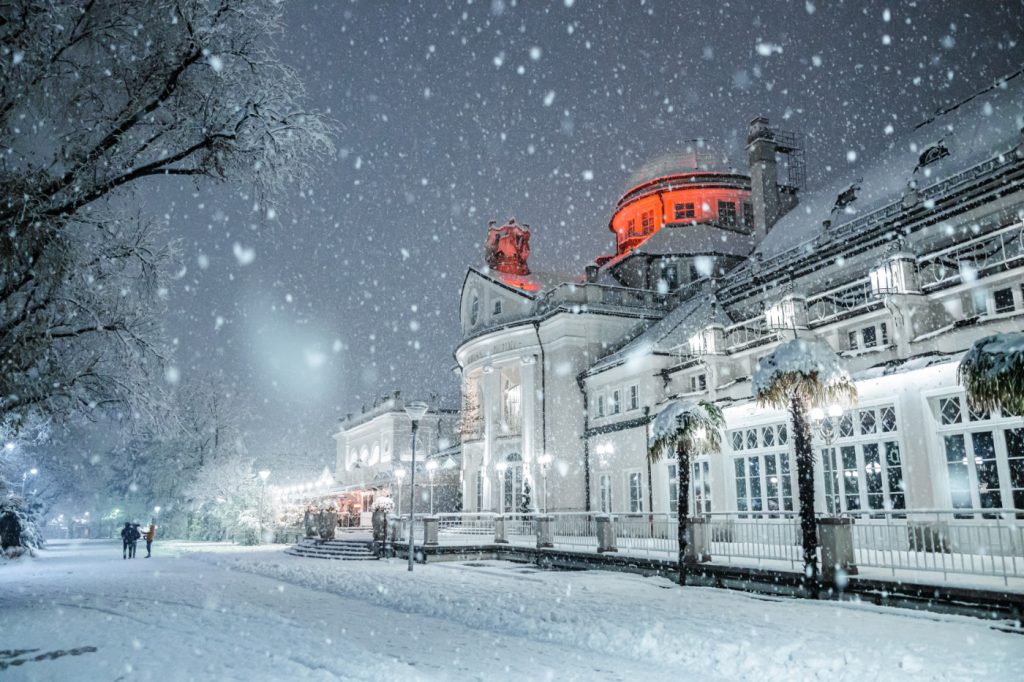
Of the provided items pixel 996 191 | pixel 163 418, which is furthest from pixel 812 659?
pixel 996 191

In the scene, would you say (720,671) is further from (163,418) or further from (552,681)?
(163,418)

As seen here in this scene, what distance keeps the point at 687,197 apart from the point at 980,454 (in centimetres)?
3104

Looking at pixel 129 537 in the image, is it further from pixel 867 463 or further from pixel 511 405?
pixel 867 463

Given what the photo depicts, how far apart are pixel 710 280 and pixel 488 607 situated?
23.8 m

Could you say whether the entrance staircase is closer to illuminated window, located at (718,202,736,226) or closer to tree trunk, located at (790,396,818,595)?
tree trunk, located at (790,396,818,595)

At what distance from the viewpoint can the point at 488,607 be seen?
12539 mm

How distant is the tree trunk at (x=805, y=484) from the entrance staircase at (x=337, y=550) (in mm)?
16909

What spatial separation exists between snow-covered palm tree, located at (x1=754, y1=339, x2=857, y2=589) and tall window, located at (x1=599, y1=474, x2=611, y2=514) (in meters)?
17.1

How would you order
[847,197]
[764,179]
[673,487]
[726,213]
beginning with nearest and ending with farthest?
[673,487], [847,197], [764,179], [726,213]

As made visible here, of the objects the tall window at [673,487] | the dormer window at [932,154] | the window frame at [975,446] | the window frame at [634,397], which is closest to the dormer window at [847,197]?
the dormer window at [932,154]

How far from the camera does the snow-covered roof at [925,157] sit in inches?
886

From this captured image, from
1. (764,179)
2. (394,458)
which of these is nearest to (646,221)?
(764,179)

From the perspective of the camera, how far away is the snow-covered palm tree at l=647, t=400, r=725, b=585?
16469mm

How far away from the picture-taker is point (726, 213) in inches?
1747
